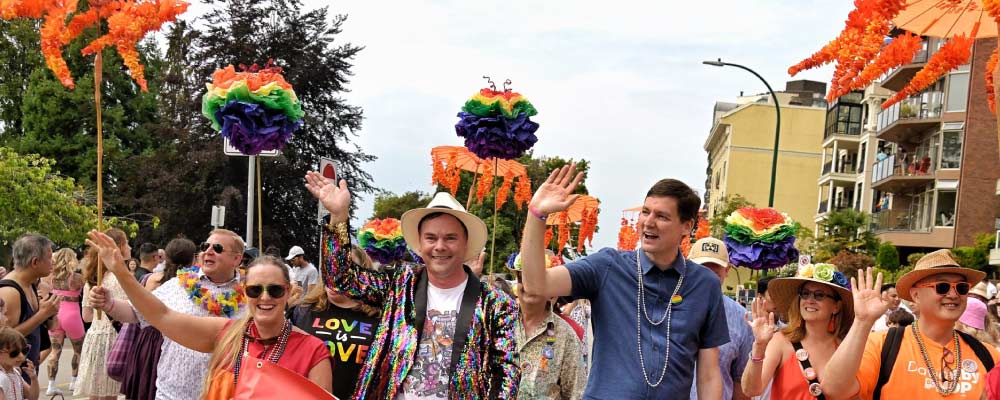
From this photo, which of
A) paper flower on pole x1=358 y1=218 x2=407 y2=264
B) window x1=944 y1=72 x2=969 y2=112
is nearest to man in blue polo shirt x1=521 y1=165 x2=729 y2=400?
paper flower on pole x1=358 y1=218 x2=407 y2=264

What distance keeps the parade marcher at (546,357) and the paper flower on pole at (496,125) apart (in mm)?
1742

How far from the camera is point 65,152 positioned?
1690 inches

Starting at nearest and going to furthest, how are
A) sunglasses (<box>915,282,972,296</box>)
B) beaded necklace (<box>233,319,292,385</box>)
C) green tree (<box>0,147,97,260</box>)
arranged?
beaded necklace (<box>233,319,292,385</box>)
sunglasses (<box>915,282,972,296</box>)
green tree (<box>0,147,97,260</box>)

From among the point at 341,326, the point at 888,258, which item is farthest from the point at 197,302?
the point at 888,258

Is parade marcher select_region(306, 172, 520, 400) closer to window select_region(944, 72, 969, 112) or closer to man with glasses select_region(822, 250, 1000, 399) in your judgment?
man with glasses select_region(822, 250, 1000, 399)

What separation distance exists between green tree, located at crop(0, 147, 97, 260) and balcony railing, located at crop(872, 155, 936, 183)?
32094 millimetres

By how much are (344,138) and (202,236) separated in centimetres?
542

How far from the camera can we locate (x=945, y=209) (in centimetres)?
4172

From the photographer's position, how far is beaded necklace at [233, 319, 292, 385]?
14.8ft

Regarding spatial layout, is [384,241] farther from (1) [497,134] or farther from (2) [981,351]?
(2) [981,351]

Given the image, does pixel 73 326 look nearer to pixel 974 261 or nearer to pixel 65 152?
pixel 974 261

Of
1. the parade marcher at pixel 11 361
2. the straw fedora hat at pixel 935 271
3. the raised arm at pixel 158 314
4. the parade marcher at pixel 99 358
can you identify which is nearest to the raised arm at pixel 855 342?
the straw fedora hat at pixel 935 271

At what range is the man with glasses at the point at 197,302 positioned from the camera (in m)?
5.88

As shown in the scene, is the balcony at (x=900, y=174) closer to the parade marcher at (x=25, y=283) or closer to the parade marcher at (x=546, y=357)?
the parade marcher at (x=546, y=357)
